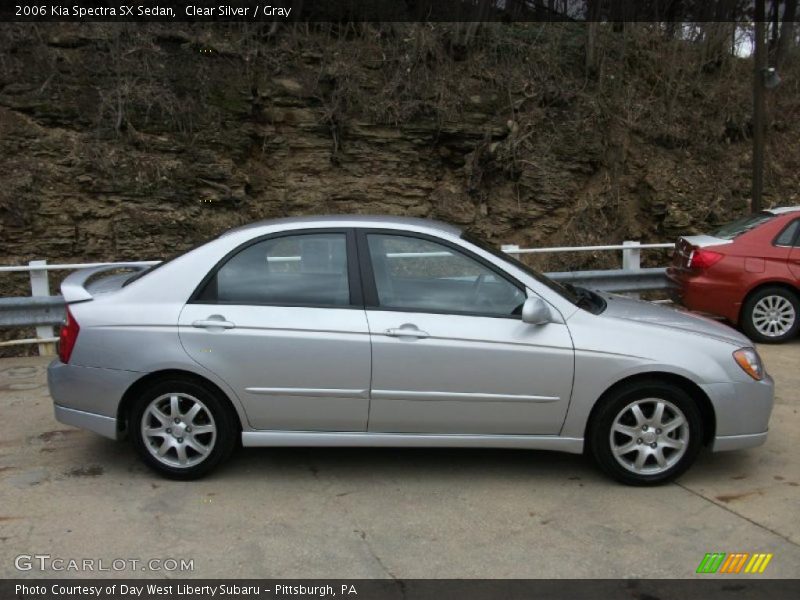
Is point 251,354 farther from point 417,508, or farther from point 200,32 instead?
point 200,32

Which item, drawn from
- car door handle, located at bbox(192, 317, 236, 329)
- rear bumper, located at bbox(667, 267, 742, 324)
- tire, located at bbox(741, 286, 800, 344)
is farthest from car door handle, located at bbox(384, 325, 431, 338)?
tire, located at bbox(741, 286, 800, 344)

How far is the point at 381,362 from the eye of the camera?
3998 mm

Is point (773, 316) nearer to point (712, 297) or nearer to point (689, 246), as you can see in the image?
point (712, 297)

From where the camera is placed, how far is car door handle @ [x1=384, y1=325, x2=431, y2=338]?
3992 millimetres

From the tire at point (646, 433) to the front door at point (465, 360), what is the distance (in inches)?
11.2

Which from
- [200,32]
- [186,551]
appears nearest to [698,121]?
[200,32]

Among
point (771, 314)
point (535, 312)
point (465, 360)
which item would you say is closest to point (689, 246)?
point (771, 314)

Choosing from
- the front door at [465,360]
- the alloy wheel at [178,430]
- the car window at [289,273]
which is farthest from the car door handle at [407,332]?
the alloy wheel at [178,430]

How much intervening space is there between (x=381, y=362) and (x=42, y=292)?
5198 mm

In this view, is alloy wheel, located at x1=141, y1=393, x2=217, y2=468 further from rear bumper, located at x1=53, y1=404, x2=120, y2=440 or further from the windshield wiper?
the windshield wiper

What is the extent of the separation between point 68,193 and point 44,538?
7758mm

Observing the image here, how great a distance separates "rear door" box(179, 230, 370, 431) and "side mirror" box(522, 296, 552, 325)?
912 mm

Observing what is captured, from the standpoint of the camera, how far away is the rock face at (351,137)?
33.7ft

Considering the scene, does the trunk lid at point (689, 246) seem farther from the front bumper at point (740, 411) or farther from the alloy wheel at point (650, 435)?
the alloy wheel at point (650, 435)
